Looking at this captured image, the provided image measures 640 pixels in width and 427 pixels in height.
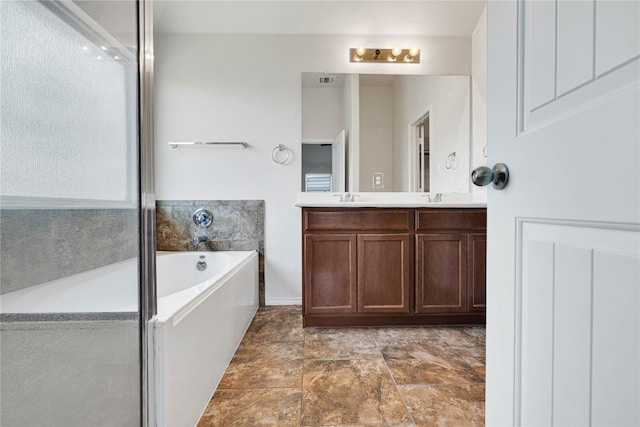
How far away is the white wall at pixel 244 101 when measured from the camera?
8.38 ft

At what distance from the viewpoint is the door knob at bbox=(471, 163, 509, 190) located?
22.6 inches

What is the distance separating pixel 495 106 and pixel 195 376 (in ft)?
4.29

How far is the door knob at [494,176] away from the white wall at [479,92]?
2.00 metres

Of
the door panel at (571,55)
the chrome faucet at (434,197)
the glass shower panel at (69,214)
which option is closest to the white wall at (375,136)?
the chrome faucet at (434,197)

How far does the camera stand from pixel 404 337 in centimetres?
193

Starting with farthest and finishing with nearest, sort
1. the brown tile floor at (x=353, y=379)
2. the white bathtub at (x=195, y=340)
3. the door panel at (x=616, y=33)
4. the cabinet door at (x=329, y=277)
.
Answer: the cabinet door at (x=329, y=277) < the brown tile floor at (x=353, y=379) < the white bathtub at (x=195, y=340) < the door panel at (x=616, y=33)

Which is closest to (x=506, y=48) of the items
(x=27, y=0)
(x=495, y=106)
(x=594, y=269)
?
(x=495, y=106)

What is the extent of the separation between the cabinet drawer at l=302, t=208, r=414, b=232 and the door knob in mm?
1451

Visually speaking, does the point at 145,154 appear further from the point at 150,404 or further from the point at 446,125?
the point at 446,125

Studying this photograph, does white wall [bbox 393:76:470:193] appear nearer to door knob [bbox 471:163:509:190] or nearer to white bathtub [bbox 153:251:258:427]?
white bathtub [bbox 153:251:258:427]

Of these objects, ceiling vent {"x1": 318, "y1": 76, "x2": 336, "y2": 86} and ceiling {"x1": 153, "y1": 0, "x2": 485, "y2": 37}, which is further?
ceiling vent {"x1": 318, "y1": 76, "x2": 336, "y2": 86}

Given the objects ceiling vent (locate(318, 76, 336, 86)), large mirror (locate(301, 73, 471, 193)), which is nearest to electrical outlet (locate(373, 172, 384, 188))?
large mirror (locate(301, 73, 471, 193))

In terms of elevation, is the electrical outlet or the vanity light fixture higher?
the vanity light fixture

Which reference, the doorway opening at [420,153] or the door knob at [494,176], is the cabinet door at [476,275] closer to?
the doorway opening at [420,153]
